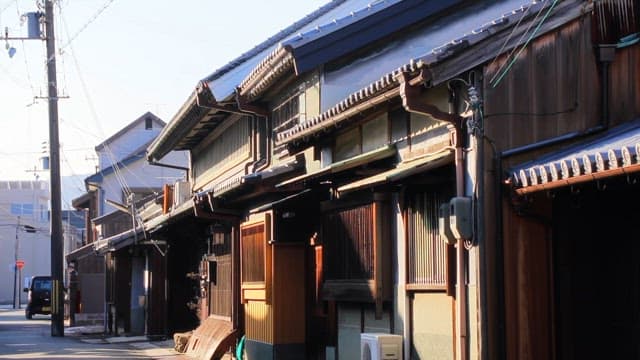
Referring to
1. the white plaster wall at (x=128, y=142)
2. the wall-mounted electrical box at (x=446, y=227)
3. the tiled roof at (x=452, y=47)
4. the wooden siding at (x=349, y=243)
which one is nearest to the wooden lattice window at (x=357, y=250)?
the wooden siding at (x=349, y=243)

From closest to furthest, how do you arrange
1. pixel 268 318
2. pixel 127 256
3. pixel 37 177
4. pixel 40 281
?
1. pixel 268 318
2. pixel 127 256
3. pixel 40 281
4. pixel 37 177

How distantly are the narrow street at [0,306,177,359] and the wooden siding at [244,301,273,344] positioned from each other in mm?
5715

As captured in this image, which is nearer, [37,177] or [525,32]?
[525,32]

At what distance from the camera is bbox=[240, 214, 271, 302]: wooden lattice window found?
58.5 feet

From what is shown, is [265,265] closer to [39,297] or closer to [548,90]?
[548,90]

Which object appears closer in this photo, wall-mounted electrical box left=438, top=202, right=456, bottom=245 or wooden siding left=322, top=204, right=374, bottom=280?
wall-mounted electrical box left=438, top=202, right=456, bottom=245

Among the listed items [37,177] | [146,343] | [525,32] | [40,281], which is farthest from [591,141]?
[37,177]

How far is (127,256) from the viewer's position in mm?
38094

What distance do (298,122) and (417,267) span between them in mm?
6698

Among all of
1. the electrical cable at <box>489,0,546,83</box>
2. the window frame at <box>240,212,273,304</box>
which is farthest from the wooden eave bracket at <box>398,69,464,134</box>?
the window frame at <box>240,212,273,304</box>

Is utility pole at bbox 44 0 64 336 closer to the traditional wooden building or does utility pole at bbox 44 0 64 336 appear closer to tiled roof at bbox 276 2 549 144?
the traditional wooden building

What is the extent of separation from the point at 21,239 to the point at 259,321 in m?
72.5

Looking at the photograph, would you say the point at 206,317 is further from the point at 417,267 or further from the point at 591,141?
the point at 591,141

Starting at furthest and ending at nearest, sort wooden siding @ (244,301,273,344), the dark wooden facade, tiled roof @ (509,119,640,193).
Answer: wooden siding @ (244,301,273,344) < the dark wooden facade < tiled roof @ (509,119,640,193)
